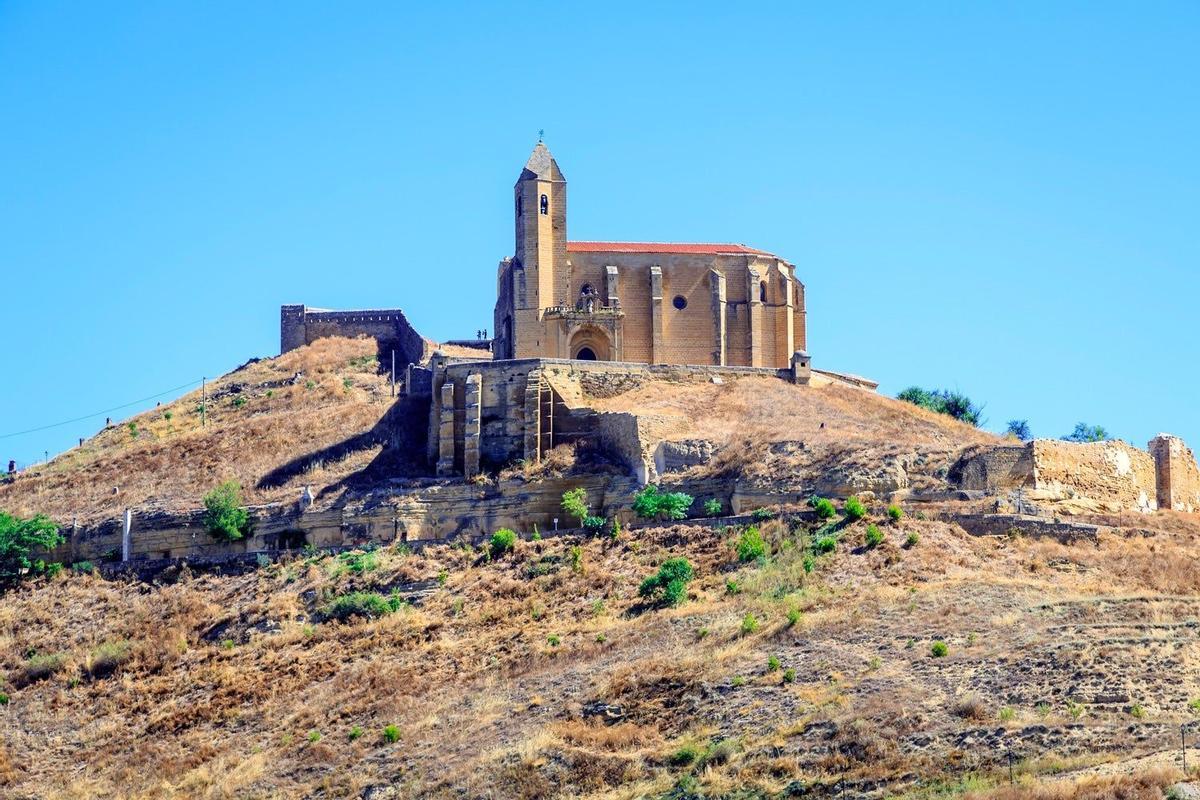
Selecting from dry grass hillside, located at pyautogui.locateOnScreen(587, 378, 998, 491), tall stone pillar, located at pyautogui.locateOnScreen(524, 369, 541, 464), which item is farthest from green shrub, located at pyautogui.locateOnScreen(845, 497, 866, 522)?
tall stone pillar, located at pyautogui.locateOnScreen(524, 369, 541, 464)

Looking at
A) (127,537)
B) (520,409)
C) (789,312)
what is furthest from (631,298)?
(127,537)

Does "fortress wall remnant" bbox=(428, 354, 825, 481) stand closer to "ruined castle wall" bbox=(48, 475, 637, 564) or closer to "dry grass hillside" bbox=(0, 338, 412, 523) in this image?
"ruined castle wall" bbox=(48, 475, 637, 564)

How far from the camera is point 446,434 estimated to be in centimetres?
5769

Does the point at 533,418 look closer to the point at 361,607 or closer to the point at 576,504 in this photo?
the point at 576,504

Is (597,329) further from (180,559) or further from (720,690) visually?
(720,690)

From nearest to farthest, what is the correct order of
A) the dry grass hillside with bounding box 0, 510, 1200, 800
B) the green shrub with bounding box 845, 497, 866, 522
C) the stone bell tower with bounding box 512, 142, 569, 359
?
the dry grass hillside with bounding box 0, 510, 1200, 800, the green shrub with bounding box 845, 497, 866, 522, the stone bell tower with bounding box 512, 142, 569, 359

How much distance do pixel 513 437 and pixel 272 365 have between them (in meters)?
21.6

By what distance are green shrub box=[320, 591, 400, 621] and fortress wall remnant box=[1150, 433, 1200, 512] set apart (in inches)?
705

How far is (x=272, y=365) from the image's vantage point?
76.9 m

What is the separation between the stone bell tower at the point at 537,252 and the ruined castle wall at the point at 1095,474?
19054mm

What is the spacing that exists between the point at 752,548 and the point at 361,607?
898 centimetres

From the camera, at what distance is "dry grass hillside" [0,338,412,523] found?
59.2m

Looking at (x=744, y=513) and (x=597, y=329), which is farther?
(x=597, y=329)

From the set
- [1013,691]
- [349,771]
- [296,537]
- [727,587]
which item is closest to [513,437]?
[296,537]
